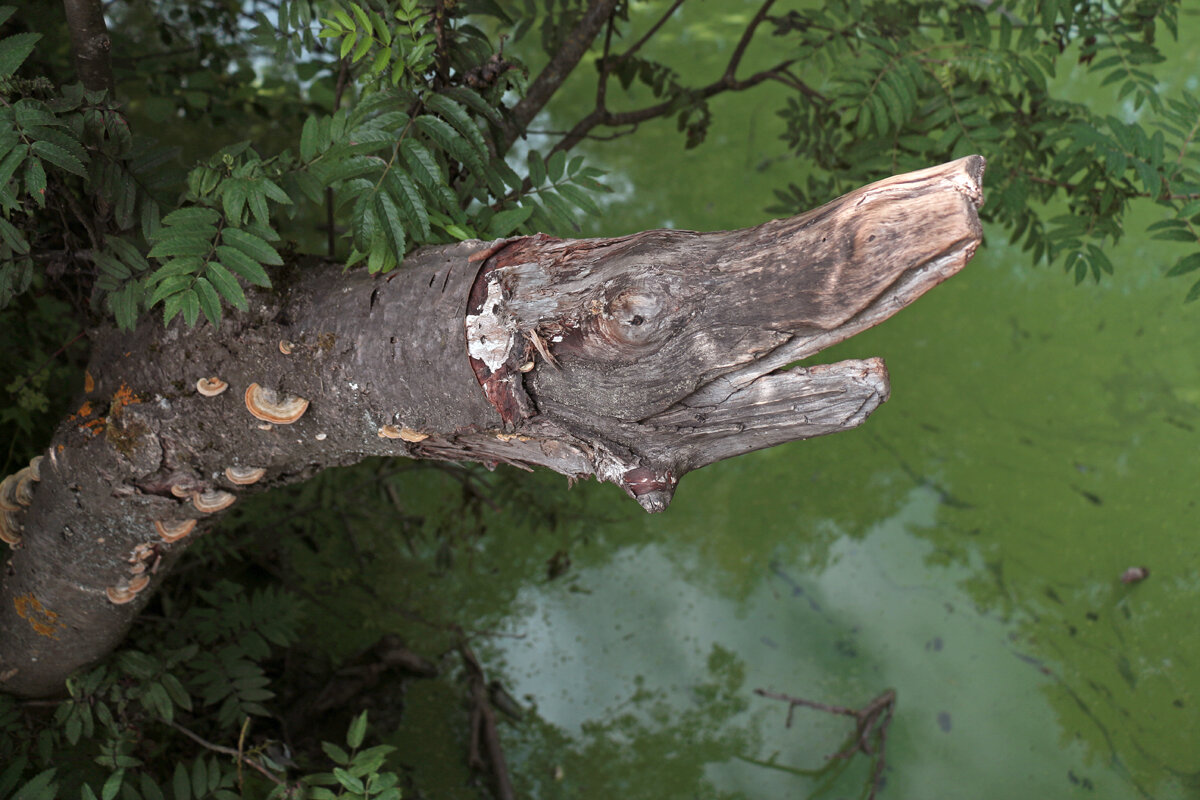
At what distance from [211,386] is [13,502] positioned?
502mm

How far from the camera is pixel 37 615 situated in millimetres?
1134

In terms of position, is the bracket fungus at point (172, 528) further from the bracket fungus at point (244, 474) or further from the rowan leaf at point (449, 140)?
the rowan leaf at point (449, 140)

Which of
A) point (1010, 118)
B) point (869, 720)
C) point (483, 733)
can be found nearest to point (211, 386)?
point (1010, 118)

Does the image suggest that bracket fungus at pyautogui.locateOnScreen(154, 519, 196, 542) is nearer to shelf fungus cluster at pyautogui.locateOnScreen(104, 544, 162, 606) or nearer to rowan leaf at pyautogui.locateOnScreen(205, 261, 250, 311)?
shelf fungus cluster at pyautogui.locateOnScreen(104, 544, 162, 606)

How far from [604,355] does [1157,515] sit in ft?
7.24

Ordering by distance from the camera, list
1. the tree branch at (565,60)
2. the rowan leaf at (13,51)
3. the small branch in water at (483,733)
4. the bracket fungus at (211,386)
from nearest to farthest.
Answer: the rowan leaf at (13,51) → the bracket fungus at (211,386) → the tree branch at (565,60) → the small branch in water at (483,733)

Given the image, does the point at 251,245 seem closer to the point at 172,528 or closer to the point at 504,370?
the point at 504,370

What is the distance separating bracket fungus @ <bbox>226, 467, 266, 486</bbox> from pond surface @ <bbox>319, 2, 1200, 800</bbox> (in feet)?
3.51

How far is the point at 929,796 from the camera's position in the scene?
7.11 feet

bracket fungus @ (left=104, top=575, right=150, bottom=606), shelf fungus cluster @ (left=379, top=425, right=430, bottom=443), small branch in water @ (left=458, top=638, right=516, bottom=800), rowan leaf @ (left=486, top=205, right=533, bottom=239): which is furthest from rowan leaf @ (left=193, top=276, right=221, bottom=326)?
small branch in water @ (left=458, top=638, right=516, bottom=800)

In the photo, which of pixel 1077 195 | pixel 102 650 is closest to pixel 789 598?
pixel 1077 195

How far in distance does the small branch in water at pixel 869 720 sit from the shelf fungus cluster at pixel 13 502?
1.79 metres

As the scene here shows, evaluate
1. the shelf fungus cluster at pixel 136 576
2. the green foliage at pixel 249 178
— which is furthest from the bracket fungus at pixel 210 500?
the green foliage at pixel 249 178

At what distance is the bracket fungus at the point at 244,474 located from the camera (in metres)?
0.97
